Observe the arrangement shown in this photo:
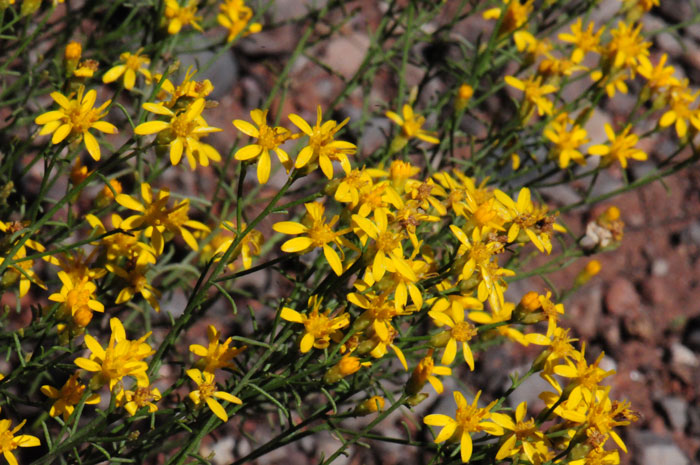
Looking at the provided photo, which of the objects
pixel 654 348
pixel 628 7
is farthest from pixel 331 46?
pixel 654 348

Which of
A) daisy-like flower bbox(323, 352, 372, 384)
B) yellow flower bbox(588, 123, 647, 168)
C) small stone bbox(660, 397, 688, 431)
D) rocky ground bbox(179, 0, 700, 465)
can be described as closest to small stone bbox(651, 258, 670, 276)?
rocky ground bbox(179, 0, 700, 465)

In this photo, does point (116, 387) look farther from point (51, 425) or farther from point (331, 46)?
point (331, 46)

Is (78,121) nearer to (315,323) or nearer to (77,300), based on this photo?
(77,300)

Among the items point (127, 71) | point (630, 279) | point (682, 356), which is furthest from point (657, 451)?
point (127, 71)

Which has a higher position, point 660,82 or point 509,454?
point 660,82

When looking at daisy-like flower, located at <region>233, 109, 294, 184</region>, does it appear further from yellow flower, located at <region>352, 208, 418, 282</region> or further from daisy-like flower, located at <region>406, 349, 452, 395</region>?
daisy-like flower, located at <region>406, 349, 452, 395</region>

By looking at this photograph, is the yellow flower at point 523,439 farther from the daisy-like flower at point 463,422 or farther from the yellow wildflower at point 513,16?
the yellow wildflower at point 513,16
